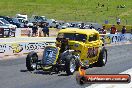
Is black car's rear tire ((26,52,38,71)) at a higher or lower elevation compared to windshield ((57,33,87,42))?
lower

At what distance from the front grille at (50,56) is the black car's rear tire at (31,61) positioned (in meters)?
0.85

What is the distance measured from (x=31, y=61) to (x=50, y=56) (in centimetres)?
125

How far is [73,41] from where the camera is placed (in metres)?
19.4

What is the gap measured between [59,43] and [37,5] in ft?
248

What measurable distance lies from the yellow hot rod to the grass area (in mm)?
59819

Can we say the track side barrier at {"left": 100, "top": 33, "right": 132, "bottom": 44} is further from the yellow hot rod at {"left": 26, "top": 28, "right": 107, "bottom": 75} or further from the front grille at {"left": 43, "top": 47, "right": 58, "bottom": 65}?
the front grille at {"left": 43, "top": 47, "right": 58, "bottom": 65}

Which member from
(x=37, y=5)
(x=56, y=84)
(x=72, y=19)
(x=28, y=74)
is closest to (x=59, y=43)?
(x=28, y=74)

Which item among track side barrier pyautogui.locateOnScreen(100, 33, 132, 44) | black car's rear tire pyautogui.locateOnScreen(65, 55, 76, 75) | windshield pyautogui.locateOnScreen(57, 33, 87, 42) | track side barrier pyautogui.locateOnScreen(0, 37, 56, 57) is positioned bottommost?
track side barrier pyautogui.locateOnScreen(100, 33, 132, 44)

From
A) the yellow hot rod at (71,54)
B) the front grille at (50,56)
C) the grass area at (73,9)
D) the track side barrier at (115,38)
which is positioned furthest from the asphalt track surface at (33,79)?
the grass area at (73,9)

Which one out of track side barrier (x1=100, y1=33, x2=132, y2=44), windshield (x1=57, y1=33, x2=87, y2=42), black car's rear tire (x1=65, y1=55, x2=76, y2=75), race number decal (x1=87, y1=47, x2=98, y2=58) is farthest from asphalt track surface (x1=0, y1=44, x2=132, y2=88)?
track side barrier (x1=100, y1=33, x2=132, y2=44)

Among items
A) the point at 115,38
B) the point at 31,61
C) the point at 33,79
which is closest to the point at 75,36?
the point at 31,61

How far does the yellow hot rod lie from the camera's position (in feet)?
58.5

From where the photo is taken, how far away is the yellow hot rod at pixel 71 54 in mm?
17828

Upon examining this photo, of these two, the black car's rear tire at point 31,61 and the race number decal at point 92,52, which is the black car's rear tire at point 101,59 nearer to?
the race number decal at point 92,52
